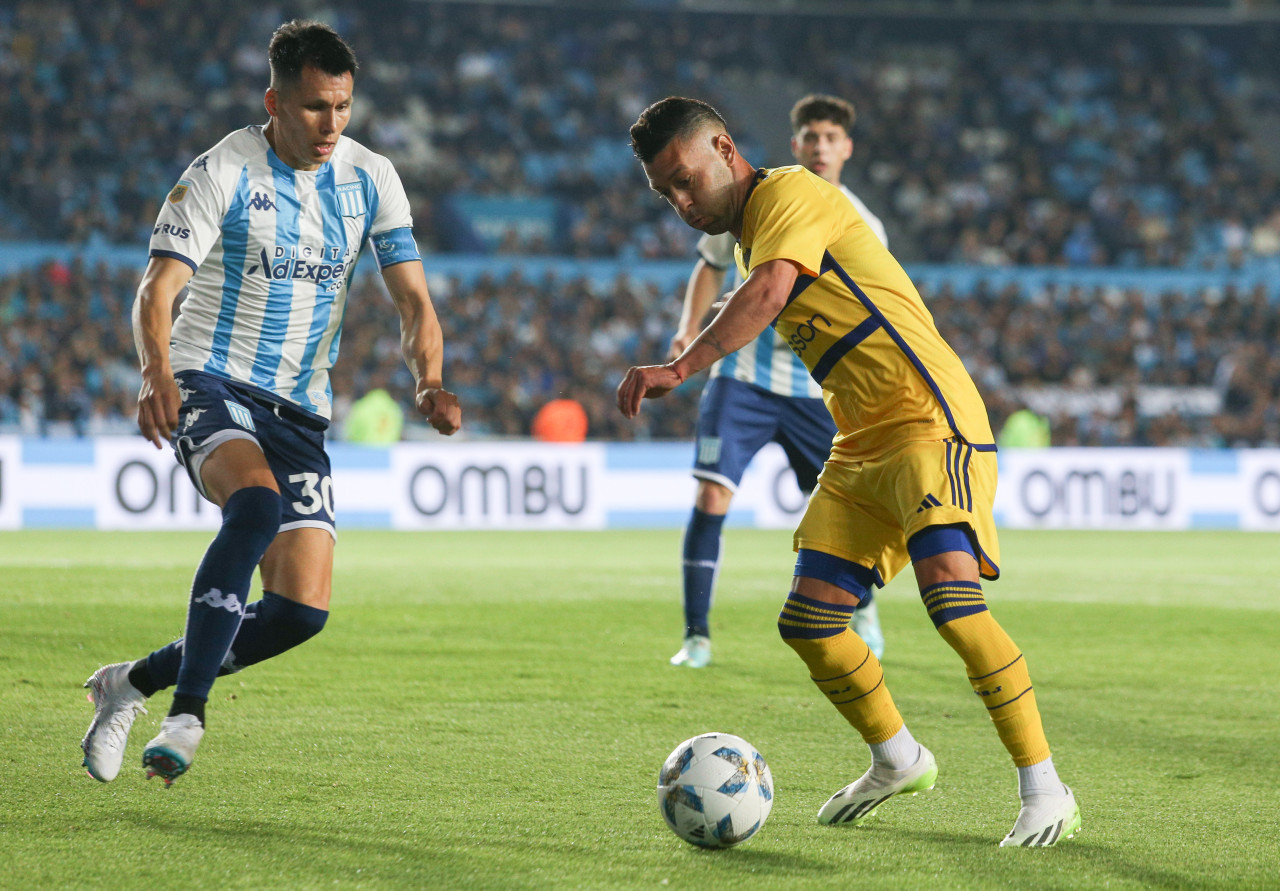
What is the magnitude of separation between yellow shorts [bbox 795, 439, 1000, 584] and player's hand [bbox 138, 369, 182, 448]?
5.58 ft

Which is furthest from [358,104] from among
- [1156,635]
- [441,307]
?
[1156,635]

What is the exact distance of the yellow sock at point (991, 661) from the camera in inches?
144

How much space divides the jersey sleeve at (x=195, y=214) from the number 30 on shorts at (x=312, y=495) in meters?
0.70

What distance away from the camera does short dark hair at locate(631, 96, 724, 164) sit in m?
3.75

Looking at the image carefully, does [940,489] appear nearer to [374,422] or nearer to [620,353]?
[374,422]

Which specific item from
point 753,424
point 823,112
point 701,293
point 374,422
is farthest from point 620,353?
point 753,424

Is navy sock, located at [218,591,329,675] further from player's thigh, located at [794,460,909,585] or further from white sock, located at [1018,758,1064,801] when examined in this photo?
white sock, located at [1018,758,1064,801]

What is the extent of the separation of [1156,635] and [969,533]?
16.4 feet

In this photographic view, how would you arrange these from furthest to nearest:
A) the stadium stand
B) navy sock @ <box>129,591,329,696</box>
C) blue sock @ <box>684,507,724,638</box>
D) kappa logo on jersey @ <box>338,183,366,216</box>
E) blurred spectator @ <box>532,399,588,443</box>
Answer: the stadium stand < blurred spectator @ <box>532,399,588,443</box> < blue sock @ <box>684,507,724,638</box> < kappa logo on jersey @ <box>338,183,366,216</box> < navy sock @ <box>129,591,329,696</box>

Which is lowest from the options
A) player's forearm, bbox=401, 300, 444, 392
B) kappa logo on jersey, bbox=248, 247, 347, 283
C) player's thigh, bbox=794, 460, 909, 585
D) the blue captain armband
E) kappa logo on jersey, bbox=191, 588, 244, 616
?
kappa logo on jersey, bbox=191, 588, 244, 616

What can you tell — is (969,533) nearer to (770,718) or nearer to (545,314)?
(770,718)

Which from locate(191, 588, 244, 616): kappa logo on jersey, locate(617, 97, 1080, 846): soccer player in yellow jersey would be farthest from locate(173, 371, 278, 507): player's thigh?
locate(617, 97, 1080, 846): soccer player in yellow jersey

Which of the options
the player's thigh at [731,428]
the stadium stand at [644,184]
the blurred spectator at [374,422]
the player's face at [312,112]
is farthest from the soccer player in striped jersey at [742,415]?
the stadium stand at [644,184]

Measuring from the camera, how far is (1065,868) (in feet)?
11.0
